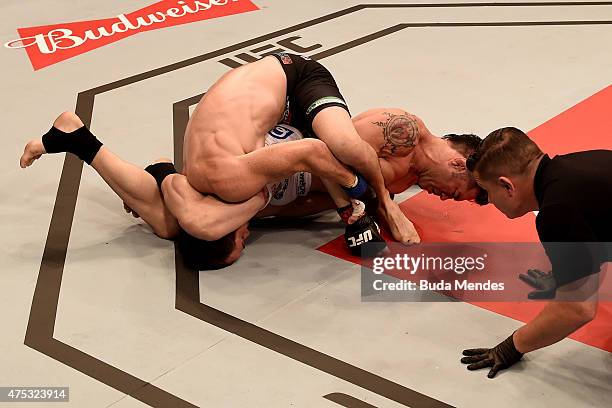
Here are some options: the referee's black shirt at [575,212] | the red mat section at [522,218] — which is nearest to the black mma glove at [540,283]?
the red mat section at [522,218]

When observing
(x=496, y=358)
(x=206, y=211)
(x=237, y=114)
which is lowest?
(x=496, y=358)

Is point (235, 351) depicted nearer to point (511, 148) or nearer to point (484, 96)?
point (511, 148)

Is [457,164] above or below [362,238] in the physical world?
above

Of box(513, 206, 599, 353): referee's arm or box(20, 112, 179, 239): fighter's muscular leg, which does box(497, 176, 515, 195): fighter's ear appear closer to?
box(513, 206, 599, 353): referee's arm

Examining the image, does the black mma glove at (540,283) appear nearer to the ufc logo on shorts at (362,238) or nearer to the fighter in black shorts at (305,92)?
the ufc logo on shorts at (362,238)

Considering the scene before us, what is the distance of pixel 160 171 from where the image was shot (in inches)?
159

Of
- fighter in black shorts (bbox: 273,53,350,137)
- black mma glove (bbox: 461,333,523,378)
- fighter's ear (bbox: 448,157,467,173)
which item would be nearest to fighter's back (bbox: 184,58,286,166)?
fighter in black shorts (bbox: 273,53,350,137)

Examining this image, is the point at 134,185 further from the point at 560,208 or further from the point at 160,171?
the point at 560,208

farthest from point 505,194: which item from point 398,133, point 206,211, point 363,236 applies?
point 206,211

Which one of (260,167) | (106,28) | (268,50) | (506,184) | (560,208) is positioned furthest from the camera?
(106,28)

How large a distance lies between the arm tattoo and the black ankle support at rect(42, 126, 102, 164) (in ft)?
4.06

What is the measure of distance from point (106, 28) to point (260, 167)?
10.0ft

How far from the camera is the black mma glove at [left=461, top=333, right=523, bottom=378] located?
3.14 meters

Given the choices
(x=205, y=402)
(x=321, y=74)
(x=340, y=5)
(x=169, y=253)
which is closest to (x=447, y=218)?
(x=321, y=74)
